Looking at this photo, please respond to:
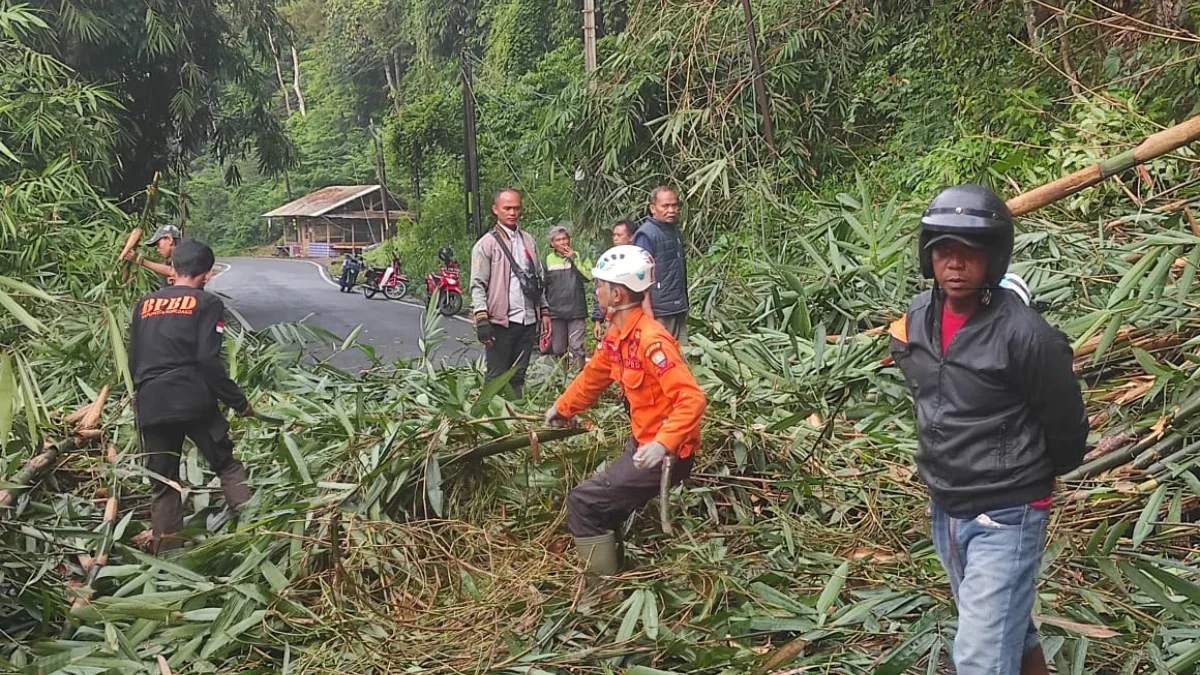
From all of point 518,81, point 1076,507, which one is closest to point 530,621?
point 1076,507

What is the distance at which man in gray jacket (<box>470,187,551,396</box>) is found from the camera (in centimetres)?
649

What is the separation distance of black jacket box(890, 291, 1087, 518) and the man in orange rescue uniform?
1133mm

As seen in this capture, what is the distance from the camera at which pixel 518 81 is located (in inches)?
995

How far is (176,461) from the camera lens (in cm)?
470

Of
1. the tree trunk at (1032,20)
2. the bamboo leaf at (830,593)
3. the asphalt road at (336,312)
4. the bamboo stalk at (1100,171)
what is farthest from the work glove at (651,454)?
the tree trunk at (1032,20)

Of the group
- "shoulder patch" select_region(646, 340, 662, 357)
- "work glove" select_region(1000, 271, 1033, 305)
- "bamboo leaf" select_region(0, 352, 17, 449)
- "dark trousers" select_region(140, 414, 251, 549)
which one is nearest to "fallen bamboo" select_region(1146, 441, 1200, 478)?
"work glove" select_region(1000, 271, 1033, 305)

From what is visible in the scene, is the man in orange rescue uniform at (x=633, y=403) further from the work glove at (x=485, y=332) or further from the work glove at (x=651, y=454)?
the work glove at (x=485, y=332)

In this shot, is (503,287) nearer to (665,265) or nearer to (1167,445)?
(665,265)

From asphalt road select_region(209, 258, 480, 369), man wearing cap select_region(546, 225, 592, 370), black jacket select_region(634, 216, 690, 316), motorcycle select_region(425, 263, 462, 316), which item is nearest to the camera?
black jacket select_region(634, 216, 690, 316)

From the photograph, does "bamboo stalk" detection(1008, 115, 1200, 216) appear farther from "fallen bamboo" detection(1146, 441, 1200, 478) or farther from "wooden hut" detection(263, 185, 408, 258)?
"wooden hut" detection(263, 185, 408, 258)

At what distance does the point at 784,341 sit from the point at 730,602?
105 inches

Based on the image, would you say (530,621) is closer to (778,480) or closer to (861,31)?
(778,480)

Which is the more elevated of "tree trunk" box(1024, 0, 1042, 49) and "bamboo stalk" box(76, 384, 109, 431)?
"tree trunk" box(1024, 0, 1042, 49)

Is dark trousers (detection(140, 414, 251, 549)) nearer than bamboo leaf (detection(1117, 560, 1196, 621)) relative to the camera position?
No
